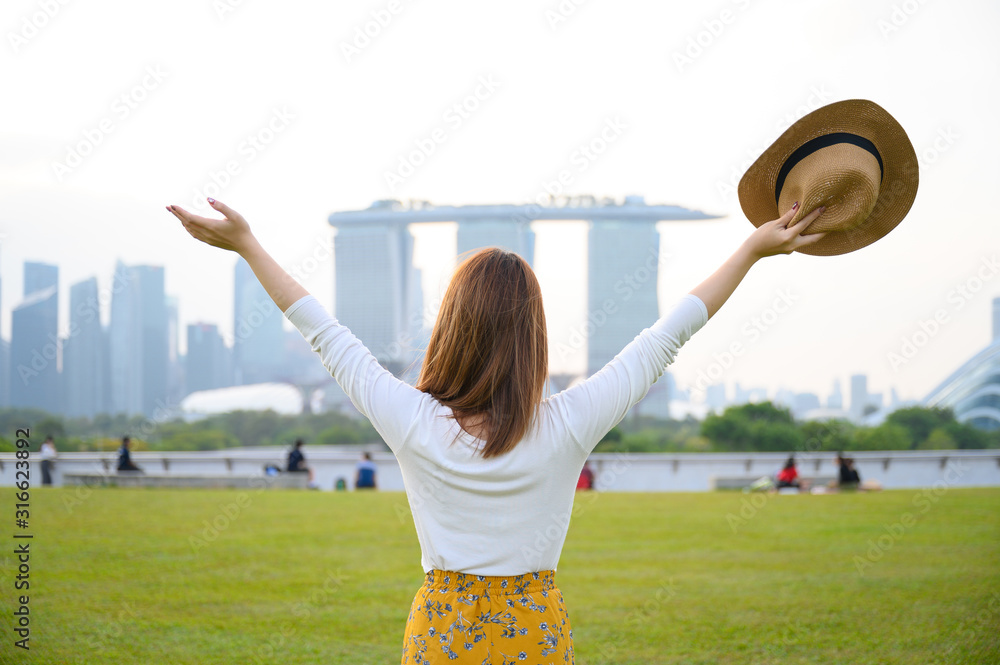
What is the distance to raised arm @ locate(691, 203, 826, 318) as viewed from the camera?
5.87 ft

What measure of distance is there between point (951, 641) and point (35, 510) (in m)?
11.6

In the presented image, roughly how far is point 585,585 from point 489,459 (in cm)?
581

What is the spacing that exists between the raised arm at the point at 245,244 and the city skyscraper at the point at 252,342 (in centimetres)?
5733

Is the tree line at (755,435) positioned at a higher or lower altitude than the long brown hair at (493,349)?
lower

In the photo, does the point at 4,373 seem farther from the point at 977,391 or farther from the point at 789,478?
the point at 977,391

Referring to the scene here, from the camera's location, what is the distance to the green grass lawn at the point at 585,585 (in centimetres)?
514

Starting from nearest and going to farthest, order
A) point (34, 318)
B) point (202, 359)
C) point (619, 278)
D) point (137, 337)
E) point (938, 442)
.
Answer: point (34, 318) < point (938, 442) < point (137, 337) < point (202, 359) < point (619, 278)

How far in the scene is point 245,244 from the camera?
1732 millimetres

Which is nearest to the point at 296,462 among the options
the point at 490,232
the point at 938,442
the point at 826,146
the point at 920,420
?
the point at 826,146

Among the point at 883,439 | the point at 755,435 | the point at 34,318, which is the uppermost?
the point at 34,318

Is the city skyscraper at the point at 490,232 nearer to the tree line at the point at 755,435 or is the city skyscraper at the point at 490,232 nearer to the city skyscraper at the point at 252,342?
the city skyscraper at the point at 252,342

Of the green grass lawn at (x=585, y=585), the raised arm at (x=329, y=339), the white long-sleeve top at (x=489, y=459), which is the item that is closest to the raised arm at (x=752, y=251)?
the white long-sleeve top at (x=489, y=459)

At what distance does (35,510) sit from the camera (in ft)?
35.8

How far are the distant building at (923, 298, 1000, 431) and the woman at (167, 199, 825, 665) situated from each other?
2029 inches
